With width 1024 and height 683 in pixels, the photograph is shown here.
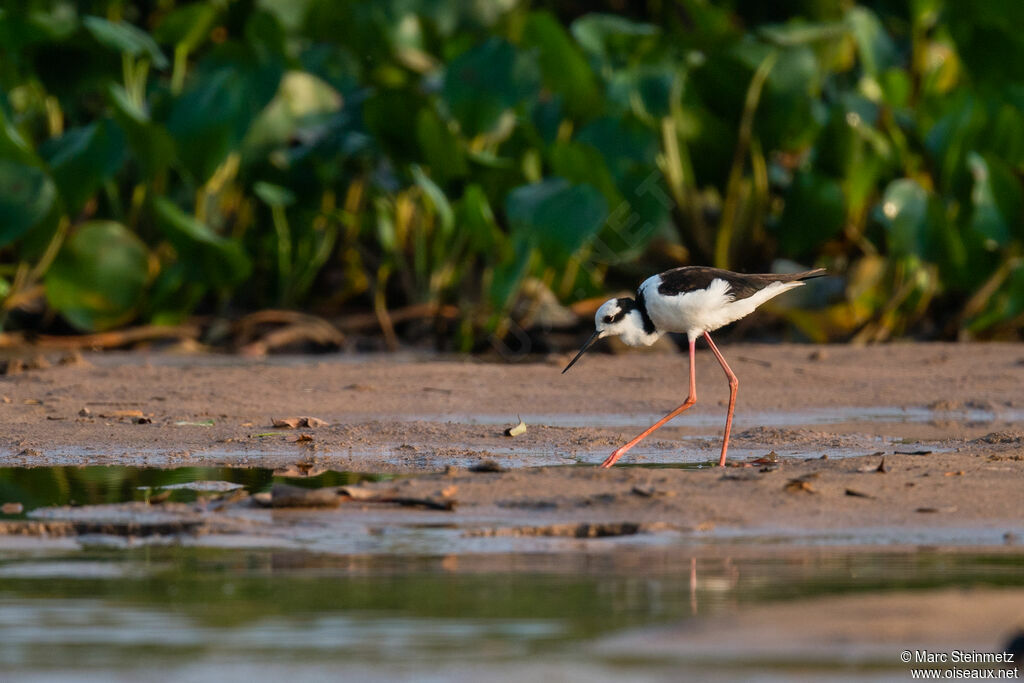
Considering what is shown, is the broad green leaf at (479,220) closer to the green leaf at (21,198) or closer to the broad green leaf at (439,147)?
the broad green leaf at (439,147)

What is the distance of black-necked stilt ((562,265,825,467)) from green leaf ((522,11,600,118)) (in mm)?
4080

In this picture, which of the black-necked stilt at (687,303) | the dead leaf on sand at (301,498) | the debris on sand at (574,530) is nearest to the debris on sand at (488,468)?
the dead leaf on sand at (301,498)

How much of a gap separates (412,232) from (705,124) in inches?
91.5

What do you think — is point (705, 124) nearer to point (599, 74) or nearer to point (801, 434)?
point (599, 74)

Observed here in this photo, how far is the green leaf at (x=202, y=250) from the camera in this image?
9805 mm

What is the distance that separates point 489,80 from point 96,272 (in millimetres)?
3001

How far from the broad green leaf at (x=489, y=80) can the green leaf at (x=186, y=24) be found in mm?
1958

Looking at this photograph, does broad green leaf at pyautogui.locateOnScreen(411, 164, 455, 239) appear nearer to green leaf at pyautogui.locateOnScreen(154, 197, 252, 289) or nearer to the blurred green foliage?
the blurred green foliage

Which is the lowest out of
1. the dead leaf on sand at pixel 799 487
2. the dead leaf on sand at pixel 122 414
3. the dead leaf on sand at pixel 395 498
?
the dead leaf on sand at pixel 395 498

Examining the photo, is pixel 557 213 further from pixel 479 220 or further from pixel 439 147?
pixel 439 147

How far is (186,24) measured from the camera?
36.0ft

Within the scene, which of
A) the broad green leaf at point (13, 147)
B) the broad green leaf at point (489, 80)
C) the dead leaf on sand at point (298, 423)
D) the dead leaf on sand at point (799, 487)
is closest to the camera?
the dead leaf on sand at point (799, 487)

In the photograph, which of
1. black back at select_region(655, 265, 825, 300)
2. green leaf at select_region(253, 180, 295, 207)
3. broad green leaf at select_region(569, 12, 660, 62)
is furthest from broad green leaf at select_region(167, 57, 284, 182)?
black back at select_region(655, 265, 825, 300)

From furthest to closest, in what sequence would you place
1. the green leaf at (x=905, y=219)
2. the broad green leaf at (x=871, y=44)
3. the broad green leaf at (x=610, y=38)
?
the broad green leaf at (x=871, y=44), the broad green leaf at (x=610, y=38), the green leaf at (x=905, y=219)
